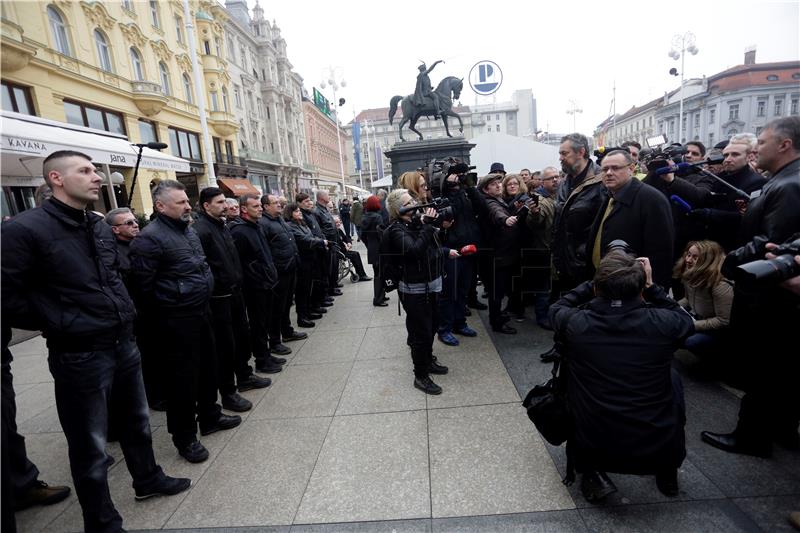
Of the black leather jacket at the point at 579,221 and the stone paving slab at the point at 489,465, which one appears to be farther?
the black leather jacket at the point at 579,221

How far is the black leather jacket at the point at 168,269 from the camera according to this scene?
9.43 feet

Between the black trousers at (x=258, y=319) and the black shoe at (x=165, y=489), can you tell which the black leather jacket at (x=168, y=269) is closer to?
the black shoe at (x=165, y=489)

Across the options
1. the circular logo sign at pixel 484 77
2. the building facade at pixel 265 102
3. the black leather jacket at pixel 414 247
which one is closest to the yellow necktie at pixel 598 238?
the black leather jacket at pixel 414 247

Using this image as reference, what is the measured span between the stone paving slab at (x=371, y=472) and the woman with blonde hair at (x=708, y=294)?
253cm

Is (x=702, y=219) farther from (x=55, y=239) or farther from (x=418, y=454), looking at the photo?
(x=55, y=239)

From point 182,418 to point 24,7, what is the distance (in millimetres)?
20701

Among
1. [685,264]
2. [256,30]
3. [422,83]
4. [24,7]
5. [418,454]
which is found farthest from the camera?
[256,30]

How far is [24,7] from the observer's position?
1520 centimetres

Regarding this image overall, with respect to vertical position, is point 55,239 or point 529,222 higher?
point 55,239

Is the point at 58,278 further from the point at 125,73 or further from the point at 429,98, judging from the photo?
the point at 125,73

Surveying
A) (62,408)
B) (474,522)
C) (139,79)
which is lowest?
(474,522)

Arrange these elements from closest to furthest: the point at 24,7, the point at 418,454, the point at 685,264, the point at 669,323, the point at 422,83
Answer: the point at 669,323 → the point at 418,454 → the point at 685,264 → the point at 422,83 → the point at 24,7

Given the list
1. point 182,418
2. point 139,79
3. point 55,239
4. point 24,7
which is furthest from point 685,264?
point 139,79

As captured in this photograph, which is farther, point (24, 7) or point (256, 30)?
point (256, 30)
